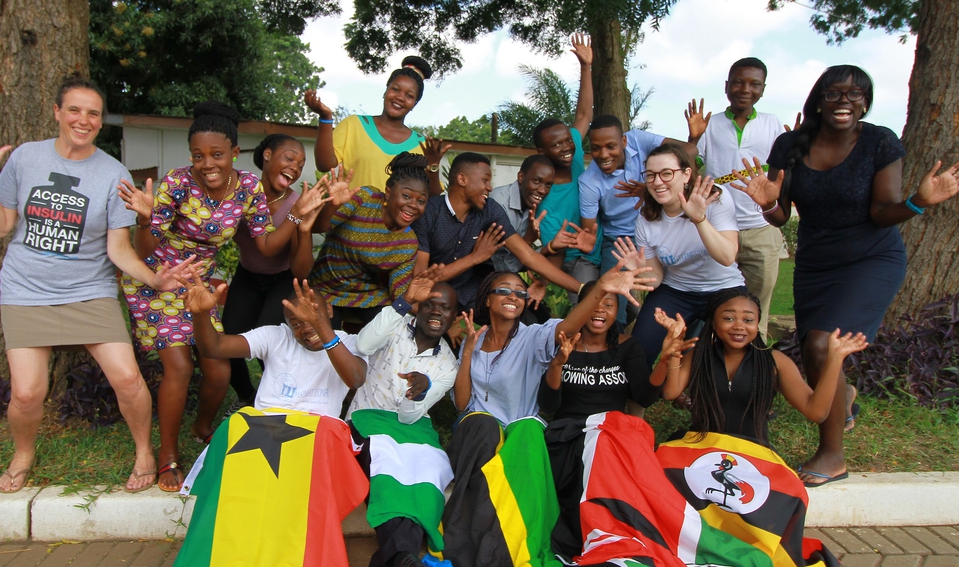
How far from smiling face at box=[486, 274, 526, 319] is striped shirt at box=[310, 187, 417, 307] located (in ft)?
1.76

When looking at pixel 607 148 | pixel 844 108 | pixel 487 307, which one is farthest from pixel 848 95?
pixel 487 307

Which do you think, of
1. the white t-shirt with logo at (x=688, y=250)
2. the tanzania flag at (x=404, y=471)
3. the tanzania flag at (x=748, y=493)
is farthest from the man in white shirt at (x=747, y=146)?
the tanzania flag at (x=404, y=471)

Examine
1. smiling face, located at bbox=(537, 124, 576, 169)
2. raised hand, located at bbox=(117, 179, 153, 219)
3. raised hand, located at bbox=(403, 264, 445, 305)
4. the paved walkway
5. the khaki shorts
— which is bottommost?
A: the paved walkway

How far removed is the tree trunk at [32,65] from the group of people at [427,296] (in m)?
1.04

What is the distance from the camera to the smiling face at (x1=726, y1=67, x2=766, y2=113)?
4.67 meters

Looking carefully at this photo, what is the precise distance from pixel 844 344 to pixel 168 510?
3.23 m

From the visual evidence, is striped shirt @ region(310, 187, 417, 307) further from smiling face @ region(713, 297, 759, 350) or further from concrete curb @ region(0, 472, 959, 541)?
smiling face @ region(713, 297, 759, 350)

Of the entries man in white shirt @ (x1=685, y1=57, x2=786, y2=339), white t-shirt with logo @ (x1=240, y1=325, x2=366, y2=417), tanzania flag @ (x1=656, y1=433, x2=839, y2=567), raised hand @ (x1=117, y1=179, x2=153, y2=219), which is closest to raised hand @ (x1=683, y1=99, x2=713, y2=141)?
man in white shirt @ (x1=685, y1=57, x2=786, y2=339)

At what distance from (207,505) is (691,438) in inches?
85.1

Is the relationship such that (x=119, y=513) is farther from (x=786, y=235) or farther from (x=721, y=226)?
(x=786, y=235)

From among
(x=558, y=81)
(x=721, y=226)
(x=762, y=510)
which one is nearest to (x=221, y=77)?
(x=558, y=81)

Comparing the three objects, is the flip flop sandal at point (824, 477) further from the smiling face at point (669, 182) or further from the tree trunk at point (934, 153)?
the tree trunk at point (934, 153)

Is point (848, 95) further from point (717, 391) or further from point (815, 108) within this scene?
point (717, 391)

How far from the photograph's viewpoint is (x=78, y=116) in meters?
3.39
